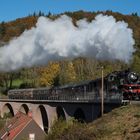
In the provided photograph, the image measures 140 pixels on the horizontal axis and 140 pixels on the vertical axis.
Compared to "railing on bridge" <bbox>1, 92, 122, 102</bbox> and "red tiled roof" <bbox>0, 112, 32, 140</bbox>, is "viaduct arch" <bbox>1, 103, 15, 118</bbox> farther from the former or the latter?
"red tiled roof" <bbox>0, 112, 32, 140</bbox>

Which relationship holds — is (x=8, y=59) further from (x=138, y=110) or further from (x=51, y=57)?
(x=138, y=110)

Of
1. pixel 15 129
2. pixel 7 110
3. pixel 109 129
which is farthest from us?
pixel 7 110

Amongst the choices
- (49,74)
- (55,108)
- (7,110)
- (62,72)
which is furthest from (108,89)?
(49,74)

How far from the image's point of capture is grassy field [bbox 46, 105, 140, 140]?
2816cm

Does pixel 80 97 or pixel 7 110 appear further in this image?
pixel 7 110

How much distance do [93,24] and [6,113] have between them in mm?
46199

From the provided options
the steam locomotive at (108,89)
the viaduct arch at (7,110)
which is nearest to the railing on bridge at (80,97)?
the steam locomotive at (108,89)

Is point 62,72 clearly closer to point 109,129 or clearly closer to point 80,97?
point 80,97

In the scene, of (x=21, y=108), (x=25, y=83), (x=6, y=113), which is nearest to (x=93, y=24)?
(x=21, y=108)

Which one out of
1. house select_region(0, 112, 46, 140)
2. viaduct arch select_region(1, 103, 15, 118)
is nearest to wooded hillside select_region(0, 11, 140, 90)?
viaduct arch select_region(1, 103, 15, 118)

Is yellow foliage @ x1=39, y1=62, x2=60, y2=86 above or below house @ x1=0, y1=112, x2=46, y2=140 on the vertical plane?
above

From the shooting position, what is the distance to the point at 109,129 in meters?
30.2

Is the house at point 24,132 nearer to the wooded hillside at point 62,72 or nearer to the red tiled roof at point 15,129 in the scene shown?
the red tiled roof at point 15,129

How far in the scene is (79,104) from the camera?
→ 171 ft
